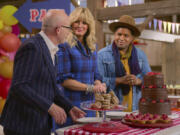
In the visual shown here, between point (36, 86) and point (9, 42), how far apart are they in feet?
7.78

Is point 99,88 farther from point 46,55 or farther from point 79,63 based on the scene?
point 46,55

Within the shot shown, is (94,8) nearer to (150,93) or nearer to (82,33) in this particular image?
(82,33)

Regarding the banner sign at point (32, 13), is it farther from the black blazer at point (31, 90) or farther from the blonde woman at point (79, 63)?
the black blazer at point (31, 90)

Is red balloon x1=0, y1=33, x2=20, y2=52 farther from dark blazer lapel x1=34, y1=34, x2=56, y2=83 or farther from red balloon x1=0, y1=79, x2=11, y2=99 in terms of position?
dark blazer lapel x1=34, y1=34, x2=56, y2=83

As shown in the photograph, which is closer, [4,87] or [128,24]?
[128,24]

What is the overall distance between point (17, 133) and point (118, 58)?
1.60 m

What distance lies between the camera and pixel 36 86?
64.4 inches

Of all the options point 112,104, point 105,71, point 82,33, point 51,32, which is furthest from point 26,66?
point 105,71

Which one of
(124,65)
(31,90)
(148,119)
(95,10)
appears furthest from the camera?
(95,10)

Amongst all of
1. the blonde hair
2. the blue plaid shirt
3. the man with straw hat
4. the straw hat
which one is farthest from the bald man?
the straw hat

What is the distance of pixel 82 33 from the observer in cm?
252

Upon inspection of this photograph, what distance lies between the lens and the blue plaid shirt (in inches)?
93.7

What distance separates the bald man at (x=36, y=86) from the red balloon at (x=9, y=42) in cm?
223

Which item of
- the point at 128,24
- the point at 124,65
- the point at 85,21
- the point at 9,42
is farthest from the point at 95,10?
the point at 85,21
